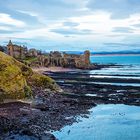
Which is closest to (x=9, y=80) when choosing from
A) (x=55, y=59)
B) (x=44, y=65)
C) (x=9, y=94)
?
(x=9, y=94)

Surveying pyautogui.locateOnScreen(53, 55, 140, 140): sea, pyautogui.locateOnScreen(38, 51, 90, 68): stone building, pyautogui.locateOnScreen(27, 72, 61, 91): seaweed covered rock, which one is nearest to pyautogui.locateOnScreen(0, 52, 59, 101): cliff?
pyautogui.locateOnScreen(53, 55, 140, 140): sea

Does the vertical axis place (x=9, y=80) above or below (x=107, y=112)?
above

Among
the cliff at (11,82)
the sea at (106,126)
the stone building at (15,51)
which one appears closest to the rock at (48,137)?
the sea at (106,126)

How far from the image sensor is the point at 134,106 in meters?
48.2

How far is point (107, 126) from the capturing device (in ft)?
119

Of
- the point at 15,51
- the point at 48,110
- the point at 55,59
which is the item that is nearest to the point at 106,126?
the point at 48,110

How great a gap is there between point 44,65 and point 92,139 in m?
113

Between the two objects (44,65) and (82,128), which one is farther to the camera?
(44,65)

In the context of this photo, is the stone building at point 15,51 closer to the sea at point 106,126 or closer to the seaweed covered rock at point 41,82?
the seaweed covered rock at point 41,82

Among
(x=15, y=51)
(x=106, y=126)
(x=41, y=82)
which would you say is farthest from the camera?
(x=15, y=51)

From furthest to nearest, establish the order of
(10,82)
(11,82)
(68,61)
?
(68,61) < (11,82) < (10,82)

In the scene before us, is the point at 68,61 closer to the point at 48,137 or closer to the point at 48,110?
the point at 48,110

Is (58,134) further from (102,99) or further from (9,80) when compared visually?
(102,99)

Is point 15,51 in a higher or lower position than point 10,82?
higher
